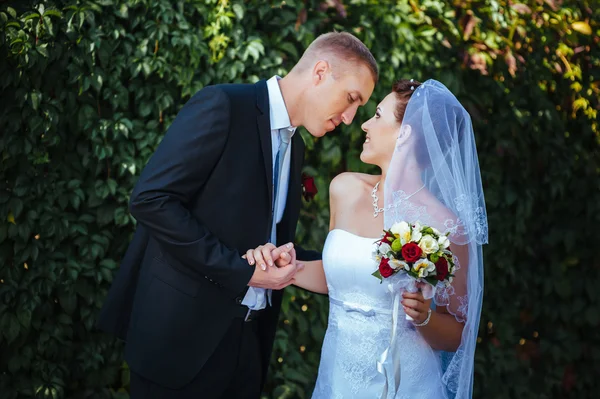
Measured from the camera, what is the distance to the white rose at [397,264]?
2701mm

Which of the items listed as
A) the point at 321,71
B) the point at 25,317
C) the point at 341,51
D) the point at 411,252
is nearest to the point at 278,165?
the point at 321,71

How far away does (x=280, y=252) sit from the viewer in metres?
2.92

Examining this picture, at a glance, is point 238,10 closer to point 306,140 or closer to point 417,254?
point 306,140

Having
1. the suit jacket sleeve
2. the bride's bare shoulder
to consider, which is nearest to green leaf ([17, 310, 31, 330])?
the suit jacket sleeve

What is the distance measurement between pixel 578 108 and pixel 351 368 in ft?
9.29

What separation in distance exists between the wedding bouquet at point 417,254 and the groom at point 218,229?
1.33ft

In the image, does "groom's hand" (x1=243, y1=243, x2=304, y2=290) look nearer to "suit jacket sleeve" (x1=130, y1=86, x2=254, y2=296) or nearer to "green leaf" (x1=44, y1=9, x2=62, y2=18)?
"suit jacket sleeve" (x1=130, y1=86, x2=254, y2=296)

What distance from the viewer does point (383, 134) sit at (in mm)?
3232

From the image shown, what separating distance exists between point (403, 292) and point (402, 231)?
9.9 inches

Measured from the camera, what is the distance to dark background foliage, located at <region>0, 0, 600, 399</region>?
390 centimetres

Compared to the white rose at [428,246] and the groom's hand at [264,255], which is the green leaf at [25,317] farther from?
the white rose at [428,246]

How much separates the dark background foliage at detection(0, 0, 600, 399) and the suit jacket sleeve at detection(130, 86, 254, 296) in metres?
1.22

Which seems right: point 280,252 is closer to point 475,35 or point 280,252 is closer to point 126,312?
point 126,312

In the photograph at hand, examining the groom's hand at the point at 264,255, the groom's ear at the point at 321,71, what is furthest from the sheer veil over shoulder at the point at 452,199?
the groom's hand at the point at 264,255
